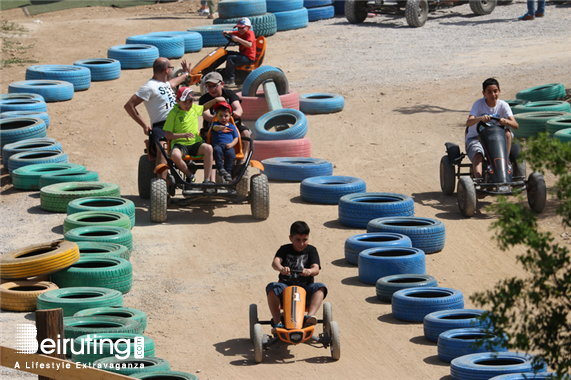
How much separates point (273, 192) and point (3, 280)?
5.05m

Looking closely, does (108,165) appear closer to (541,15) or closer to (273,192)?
(273,192)

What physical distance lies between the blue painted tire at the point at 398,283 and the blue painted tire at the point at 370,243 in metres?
0.67

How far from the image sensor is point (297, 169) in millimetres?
12891

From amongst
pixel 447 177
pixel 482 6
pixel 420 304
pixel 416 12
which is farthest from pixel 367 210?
pixel 482 6

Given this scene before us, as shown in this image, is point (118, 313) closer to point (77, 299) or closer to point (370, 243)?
point (77, 299)

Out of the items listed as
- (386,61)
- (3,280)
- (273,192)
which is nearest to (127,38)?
(386,61)

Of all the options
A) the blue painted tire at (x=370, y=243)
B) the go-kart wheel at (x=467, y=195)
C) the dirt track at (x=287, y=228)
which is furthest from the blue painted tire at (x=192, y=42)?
the blue painted tire at (x=370, y=243)

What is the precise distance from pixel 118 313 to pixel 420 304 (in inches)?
114

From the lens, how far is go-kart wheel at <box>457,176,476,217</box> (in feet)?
35.0

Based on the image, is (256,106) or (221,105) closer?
(221,105)

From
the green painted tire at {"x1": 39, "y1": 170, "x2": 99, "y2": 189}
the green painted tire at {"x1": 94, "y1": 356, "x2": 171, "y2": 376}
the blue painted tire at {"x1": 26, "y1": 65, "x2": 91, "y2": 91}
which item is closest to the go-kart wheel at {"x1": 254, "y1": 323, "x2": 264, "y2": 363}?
the green painted tire at {"x1": 94, "y1": 356, "x2": 171, "y2": 376}

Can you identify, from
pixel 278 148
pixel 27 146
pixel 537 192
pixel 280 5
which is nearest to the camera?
pixel 537 192

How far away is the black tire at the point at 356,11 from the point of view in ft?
78.9

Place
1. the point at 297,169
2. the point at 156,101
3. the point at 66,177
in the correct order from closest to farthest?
1. the point at 156,101
2. the point at 66,177
3. the point at 297,169
